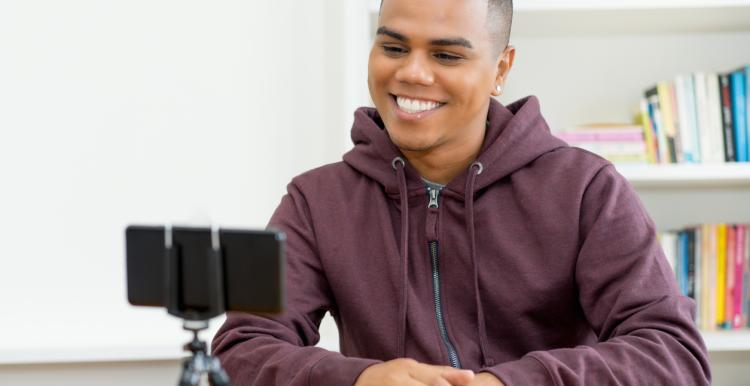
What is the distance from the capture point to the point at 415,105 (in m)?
1.46

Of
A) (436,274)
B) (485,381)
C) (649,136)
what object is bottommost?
(485,381)

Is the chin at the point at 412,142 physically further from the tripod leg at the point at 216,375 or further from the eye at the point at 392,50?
the tripod leg at the point at 216,375

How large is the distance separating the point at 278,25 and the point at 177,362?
0.88 meters

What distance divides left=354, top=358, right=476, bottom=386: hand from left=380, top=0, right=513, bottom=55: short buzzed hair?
0.59 m

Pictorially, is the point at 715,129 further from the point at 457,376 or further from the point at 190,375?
the point at 190,375

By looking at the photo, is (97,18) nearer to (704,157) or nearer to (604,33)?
(604,33)

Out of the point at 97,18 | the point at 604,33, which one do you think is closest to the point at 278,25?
the point at 97,18

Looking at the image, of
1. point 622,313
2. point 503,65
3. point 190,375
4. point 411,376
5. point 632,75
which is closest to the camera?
point 190,375

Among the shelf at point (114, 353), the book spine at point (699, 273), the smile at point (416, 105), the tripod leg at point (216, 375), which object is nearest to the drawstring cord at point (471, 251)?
the smile at point (416, 105)

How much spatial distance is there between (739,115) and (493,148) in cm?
99

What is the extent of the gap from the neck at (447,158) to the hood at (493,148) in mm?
18

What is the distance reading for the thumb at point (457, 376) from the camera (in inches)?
46.2

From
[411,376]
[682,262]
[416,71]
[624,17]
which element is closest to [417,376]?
[411,376]

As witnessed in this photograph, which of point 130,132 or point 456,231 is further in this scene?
point 130,132
